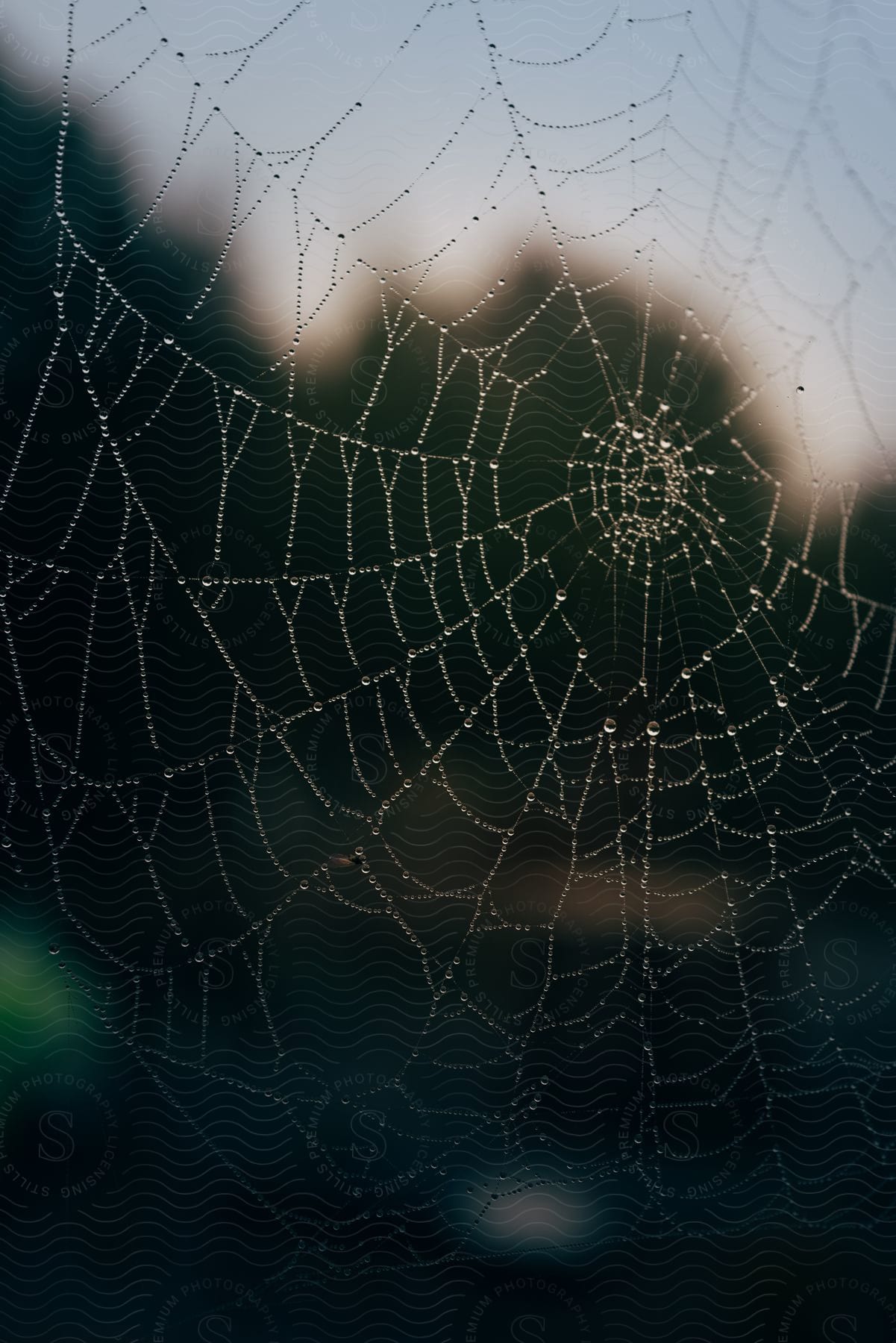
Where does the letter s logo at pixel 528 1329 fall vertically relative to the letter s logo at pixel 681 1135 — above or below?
below

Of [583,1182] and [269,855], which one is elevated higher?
[269,855]

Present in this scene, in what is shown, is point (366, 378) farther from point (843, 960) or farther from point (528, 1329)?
point (528, 1329)

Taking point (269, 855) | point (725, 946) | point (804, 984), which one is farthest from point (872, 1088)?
point (269, 855)

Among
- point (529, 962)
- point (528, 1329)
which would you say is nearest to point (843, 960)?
point (529, 962)

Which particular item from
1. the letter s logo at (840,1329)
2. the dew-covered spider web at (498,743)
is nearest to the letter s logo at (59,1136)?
the dew-covered spider web at (498,743)

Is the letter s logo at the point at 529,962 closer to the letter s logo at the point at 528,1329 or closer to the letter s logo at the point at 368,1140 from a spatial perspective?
the letter s logo at the point at 368,1140

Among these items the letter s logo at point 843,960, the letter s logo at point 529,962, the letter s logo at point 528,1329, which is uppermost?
the letter s logo at point 843,960

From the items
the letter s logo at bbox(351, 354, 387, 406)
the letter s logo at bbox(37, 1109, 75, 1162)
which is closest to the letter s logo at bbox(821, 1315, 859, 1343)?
the letter s logo at bbox(37, 1109, 75, 1162)

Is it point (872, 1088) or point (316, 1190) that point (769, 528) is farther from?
point (316, 1190)
